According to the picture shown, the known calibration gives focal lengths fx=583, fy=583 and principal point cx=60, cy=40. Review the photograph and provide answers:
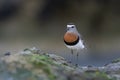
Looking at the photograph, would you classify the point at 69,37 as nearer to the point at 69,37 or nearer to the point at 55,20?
the point at 69,37

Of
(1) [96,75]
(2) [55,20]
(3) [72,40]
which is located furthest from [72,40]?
(2) [55,20]

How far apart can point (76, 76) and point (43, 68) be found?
0.30 m

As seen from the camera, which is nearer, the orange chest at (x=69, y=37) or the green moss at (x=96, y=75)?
the green moss at (x=96, y=75)

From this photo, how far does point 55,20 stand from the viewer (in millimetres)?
17234

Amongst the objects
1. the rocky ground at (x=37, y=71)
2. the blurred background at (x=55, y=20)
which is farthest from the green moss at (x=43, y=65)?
the blurred background at (x=55, y=20)

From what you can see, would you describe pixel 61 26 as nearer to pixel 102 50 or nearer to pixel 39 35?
pixel 39 35

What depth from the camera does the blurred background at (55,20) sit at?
1659cm

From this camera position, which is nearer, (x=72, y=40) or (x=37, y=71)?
(x=37, y=71)

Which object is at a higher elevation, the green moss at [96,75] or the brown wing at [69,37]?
the brown wing at [69,37]

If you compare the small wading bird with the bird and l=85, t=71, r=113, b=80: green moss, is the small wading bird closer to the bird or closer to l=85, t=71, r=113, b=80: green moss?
the bird

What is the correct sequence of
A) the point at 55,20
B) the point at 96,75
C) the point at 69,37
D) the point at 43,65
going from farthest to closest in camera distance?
the point at 55,20, the point at 69,37, the point at 96,75, the point at 43,65

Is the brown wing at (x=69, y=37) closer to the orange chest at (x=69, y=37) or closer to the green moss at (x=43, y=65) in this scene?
the orange chest at (x=69, y=37)

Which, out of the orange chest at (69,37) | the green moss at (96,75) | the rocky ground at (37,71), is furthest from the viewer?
the orange chest at (69,37)

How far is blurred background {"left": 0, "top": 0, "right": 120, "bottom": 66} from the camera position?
1659 centimetres
